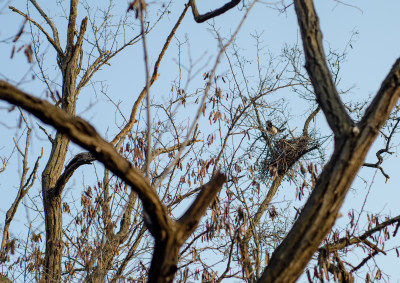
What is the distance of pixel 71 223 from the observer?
20.4 ft

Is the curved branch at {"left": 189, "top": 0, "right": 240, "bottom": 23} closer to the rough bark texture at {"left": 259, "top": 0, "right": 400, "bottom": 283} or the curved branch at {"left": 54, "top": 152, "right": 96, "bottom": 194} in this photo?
the rough bark texture at {"left": 259, "top": 0, "right": 400, "bottom": 283}

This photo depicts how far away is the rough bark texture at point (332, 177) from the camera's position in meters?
2.08

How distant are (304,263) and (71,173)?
3.39m

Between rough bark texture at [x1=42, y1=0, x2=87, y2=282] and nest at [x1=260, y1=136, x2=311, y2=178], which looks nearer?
rough bark texture at [x1=42, y1=0, x2=87, y2=282]

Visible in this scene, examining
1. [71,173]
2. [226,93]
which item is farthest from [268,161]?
[71,173]

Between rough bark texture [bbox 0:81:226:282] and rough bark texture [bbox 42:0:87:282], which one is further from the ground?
rough bark texture [bbox 42:0:87:282]

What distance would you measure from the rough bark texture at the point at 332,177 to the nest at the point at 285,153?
7.26 meters

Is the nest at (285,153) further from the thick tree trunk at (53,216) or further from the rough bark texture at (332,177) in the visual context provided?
the rough bark texture at (332,177)

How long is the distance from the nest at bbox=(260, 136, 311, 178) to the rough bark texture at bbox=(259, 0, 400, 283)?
7.26 meters

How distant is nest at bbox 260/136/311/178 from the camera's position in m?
9.69

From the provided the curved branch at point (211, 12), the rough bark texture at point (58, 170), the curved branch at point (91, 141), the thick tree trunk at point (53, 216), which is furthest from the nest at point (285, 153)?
the curved branch at point (91, 141)

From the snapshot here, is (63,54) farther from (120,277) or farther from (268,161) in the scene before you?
(268,161)

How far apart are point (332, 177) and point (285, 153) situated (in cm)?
750

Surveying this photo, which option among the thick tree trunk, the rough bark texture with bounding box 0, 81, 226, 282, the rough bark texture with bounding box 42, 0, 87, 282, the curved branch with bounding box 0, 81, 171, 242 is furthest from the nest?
the curved branch with bounding box 0, 81, 171, 242
